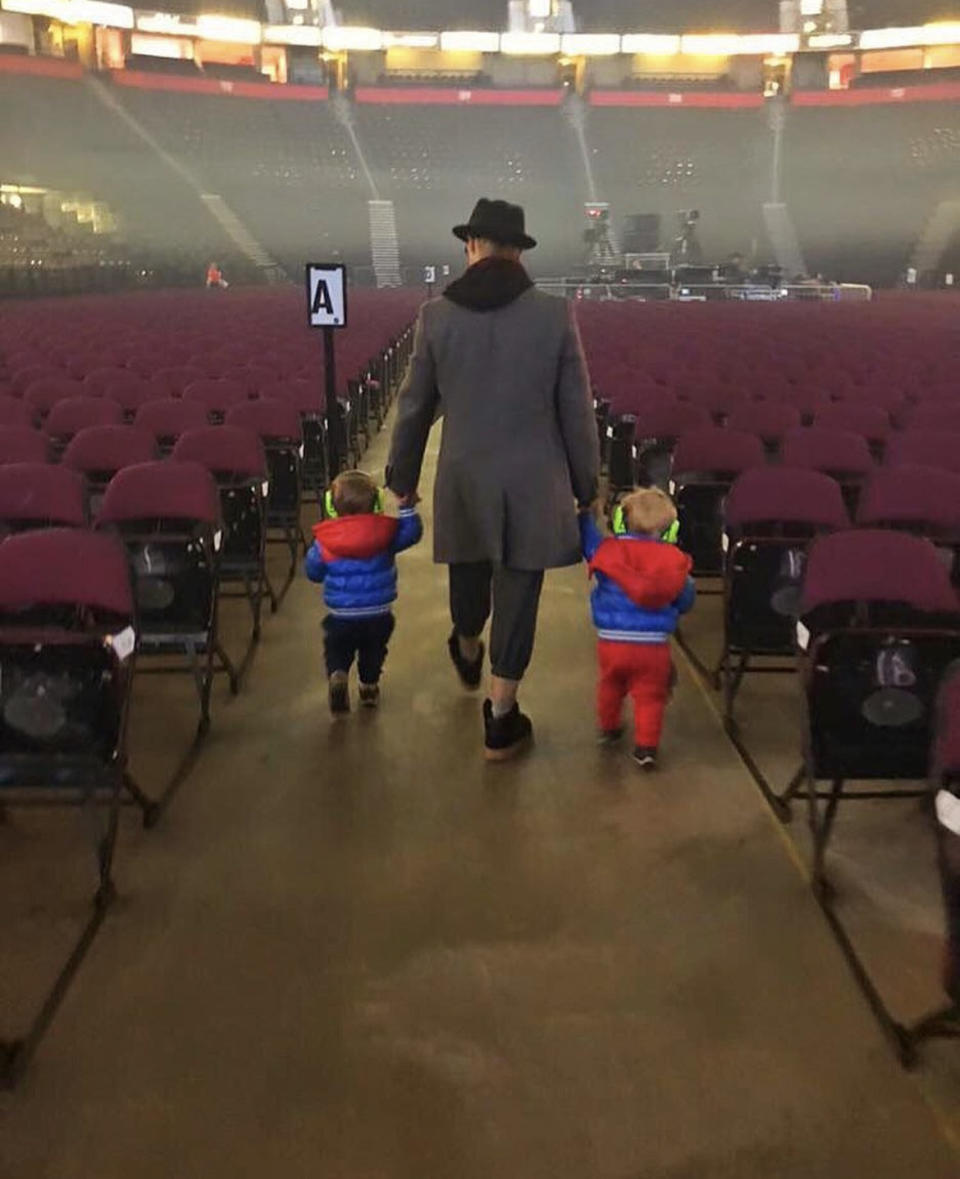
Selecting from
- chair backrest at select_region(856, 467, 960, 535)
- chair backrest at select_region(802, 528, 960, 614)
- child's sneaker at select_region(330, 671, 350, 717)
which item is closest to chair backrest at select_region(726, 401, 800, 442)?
chair backrest at select_region(856, 467, 960, 535)

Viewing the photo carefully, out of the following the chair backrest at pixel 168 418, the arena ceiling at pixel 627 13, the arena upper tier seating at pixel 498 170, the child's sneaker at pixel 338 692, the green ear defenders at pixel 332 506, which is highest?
the arena ceiling at pixel 627 13

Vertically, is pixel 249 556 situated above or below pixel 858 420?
below

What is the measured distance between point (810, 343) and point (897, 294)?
21345 mm

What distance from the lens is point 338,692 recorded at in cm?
402

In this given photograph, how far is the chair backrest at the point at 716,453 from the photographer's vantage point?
5090mm

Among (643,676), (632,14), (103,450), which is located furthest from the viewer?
(632,14)

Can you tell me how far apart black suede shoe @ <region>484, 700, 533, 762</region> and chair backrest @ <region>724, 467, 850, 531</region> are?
1.13m

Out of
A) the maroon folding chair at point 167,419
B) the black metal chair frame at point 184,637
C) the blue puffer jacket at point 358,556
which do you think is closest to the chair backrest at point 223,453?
the black metal chair frame at point 184,637

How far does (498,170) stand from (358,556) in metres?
37.2

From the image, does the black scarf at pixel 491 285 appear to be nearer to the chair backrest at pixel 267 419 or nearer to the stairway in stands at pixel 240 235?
the chair backrest at pixel 267 419

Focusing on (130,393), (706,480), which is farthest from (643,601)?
(130,393)

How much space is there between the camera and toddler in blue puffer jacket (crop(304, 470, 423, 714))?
381 cm

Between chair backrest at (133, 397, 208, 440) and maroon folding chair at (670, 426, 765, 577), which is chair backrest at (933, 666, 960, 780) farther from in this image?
chair backrest at (133, 397, 208, 440)

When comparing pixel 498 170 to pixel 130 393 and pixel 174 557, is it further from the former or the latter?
pixel 174 557
